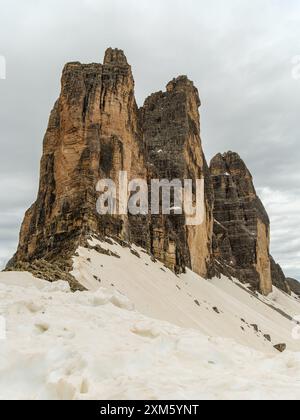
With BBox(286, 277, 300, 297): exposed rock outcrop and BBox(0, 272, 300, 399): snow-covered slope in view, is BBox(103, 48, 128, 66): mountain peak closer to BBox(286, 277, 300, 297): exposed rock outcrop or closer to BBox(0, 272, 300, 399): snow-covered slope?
BBox(0, 272, 300, 399): snow-covered slope

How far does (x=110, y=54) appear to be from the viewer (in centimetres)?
4100

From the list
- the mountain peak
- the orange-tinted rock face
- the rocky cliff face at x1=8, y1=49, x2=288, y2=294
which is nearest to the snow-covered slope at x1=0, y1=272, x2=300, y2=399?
the rocky cliff face at x1=8, y1=49, x2=288, y2=294

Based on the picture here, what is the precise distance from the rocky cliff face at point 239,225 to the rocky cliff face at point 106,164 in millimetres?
18154

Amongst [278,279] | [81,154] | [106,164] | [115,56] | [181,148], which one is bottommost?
[278,279]

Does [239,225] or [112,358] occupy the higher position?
[239,225]

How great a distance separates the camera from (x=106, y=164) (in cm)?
3472

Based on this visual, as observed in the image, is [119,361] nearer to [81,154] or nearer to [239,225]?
[81,154]

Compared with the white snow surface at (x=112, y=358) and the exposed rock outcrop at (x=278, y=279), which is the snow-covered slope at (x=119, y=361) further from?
the exposed rock outcrop at (x=278, y=279)

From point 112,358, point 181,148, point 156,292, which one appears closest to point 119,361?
point 112,358

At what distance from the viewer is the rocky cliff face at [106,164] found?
1224 inches

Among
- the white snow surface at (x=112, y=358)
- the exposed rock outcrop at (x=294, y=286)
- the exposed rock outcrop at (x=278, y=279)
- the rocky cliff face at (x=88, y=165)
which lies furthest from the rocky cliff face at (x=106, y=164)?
the exposed rock outcrop at (x=294, y=286)

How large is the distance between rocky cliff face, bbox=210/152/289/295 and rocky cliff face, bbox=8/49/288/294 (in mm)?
18154

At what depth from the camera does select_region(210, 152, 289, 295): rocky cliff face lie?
7781 cm

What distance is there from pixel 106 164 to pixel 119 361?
96.7 ft
